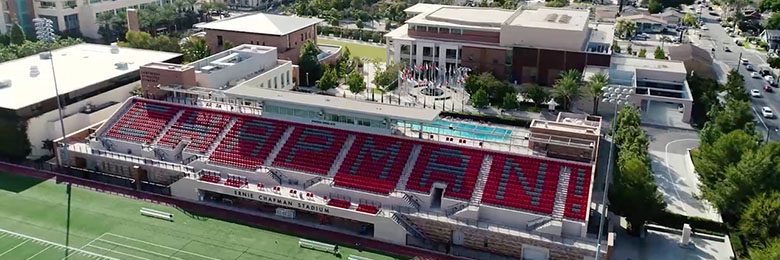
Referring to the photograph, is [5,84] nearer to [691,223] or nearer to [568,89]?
[568,89]

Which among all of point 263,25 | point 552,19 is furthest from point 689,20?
point 263,25

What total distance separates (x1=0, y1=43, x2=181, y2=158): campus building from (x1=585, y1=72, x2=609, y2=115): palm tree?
49.7 metres

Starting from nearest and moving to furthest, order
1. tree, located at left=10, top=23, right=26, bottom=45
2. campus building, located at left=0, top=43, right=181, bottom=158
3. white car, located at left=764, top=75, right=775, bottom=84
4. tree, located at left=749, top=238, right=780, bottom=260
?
1. tree, located at left=749, top=238, right=780, bottom=260
2. campus building, located at left=0, top=43, right=181, bottom=158
3. white car, located at left=764, top=75, right=775, bottom=84
4. tree, located at left=10, top=23, right=26, bottom=45

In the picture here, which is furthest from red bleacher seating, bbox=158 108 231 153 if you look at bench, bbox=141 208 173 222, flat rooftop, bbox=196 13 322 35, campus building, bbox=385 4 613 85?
campus building, bbox=385 4 613 85

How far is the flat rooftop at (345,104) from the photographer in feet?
167

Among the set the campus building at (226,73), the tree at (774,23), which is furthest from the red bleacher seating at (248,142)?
the tree at (774,23)

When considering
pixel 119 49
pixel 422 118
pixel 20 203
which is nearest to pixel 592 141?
pixel 422 118

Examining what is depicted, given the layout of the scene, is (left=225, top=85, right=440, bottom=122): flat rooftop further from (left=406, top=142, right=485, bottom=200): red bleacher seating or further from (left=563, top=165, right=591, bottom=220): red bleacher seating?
(left=563, top=165, right=591, bottom=220): red bleacher seating

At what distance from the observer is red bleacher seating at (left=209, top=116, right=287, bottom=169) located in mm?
54209

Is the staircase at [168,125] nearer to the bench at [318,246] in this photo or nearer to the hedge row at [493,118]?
the bench at [318,246]

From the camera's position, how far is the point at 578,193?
4659cm

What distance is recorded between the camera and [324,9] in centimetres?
14412

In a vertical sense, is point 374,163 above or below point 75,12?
below

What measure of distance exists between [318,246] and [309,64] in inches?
1788
